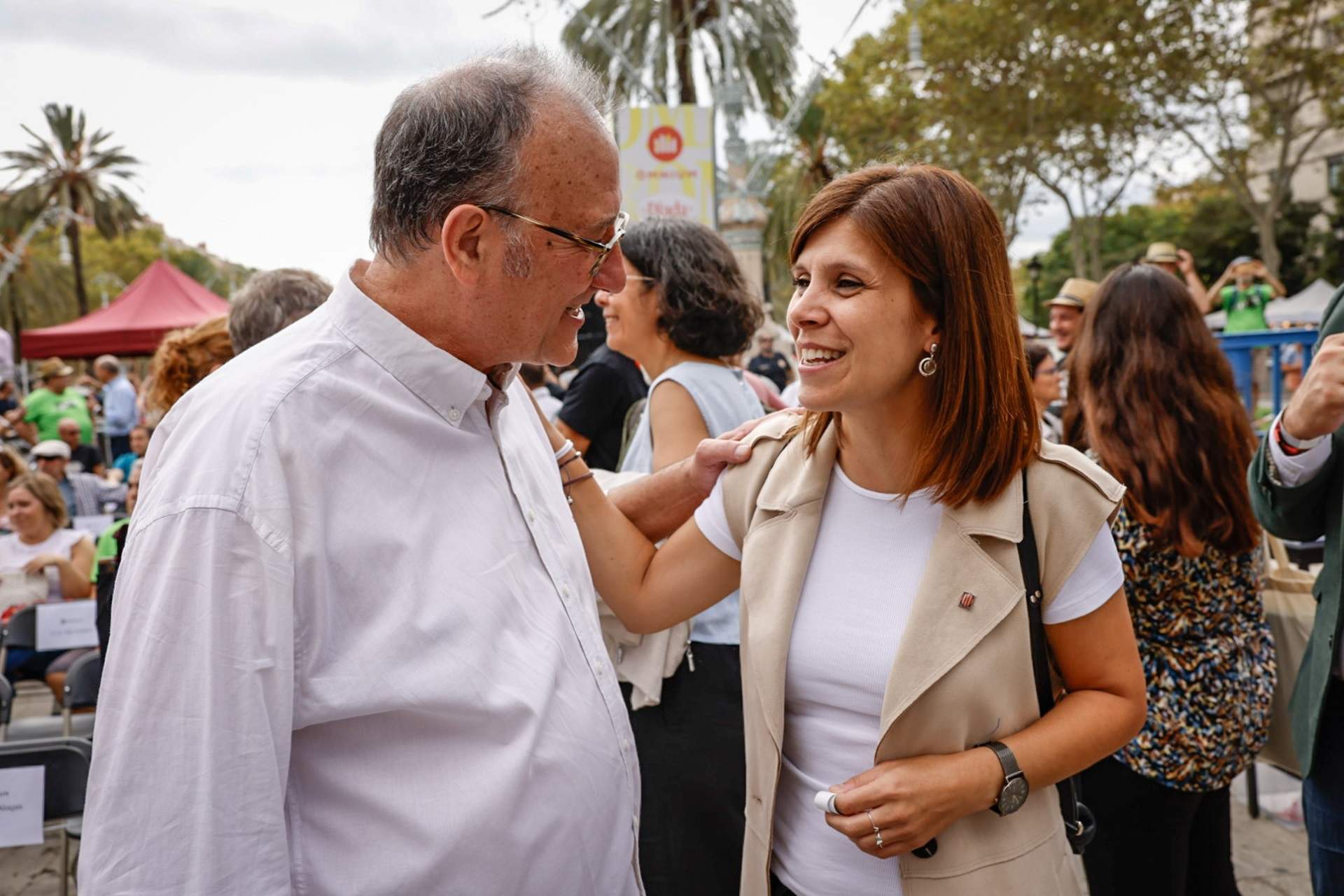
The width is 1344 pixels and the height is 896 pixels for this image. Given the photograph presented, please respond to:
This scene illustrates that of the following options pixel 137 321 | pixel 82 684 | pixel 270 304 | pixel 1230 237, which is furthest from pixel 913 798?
pixel 1230 237

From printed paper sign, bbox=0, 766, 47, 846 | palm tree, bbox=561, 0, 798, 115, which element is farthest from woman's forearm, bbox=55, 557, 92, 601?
palm tree, bbox=561, 0, 798, 115

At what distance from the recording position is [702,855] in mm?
2754

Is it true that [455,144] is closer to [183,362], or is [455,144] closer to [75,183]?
[183,362]

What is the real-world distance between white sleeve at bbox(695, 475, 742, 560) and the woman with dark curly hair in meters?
0.50

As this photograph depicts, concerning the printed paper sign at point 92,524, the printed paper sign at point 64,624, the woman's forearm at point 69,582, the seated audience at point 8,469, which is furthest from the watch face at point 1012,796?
the printed paper sign at point 92,524

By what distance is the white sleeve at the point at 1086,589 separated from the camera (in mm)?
1735

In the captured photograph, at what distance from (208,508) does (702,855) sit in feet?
6.17

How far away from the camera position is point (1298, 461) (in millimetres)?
2232

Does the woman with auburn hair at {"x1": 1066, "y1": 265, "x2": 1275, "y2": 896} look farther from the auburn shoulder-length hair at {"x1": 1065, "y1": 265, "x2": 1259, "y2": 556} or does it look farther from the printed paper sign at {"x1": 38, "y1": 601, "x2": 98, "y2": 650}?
the printed paper sign at {"x1": 38, "y1": 601, "x2": 98, "y2": 650}

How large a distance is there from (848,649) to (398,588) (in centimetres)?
78

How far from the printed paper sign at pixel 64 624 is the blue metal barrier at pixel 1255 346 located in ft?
29.4

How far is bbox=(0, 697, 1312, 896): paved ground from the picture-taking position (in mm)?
3908

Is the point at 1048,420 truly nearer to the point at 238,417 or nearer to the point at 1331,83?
the point at 238,417

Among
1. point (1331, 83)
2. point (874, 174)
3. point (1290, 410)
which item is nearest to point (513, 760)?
point (874, 174)
